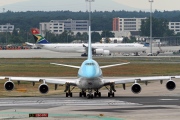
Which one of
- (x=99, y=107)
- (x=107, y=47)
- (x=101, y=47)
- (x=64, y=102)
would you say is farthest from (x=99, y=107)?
(x=107, y=47)

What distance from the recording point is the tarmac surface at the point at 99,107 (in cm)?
4131

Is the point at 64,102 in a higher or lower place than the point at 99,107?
lower

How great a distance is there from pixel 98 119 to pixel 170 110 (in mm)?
6566

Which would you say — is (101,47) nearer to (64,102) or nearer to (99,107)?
(64,102)

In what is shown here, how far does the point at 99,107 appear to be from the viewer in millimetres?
47125

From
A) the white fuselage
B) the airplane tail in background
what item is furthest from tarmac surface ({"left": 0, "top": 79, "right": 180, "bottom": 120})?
the airplane tail in background

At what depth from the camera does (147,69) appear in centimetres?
10238

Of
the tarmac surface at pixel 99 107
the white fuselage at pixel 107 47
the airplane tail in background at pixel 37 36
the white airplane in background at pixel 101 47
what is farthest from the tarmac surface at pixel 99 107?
the airplane tail in background at pixel 37 36

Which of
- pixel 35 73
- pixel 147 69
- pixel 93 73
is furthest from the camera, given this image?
pixel 147 69

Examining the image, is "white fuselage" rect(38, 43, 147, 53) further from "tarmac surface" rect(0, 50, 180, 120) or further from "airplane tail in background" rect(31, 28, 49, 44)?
"tarmac surface" rect(0, 50, 180, 120)

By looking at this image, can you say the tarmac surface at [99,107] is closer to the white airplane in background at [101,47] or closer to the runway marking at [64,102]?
the runway marking at [64,102]

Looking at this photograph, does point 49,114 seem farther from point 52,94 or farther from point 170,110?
point 52,94

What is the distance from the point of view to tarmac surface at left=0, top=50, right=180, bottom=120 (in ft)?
136

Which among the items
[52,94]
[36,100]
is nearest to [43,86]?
[36,100]
